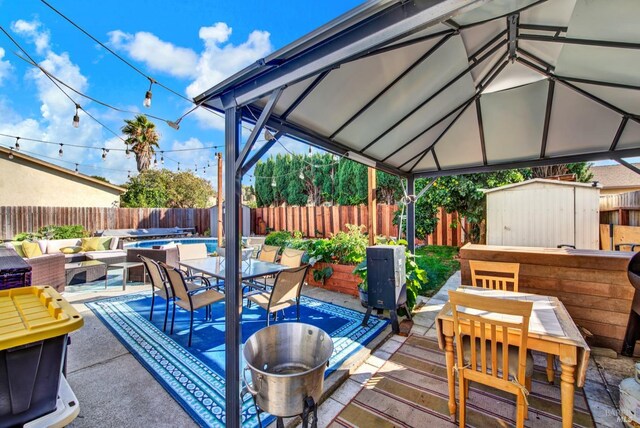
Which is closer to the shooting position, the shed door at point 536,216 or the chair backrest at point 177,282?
the chair backrest at point 177,282

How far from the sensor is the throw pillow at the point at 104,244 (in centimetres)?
696

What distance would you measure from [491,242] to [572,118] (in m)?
3.12

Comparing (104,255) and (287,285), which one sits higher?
(287,285)

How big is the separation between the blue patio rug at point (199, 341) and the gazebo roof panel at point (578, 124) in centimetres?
334

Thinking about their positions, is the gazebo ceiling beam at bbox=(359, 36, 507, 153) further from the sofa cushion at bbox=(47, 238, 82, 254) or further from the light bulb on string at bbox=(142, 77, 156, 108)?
the sofa cushion at bbox=(47, 238, 82, 254)

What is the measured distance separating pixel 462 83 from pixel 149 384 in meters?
4.15

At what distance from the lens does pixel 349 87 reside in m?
2.21

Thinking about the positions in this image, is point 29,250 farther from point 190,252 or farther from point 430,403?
point 430,403

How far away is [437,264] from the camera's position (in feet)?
20.9

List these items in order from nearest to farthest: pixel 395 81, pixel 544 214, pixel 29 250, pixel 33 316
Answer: pixel 33 316
pixel 395 81
pixel 544 214
pixel 29 250

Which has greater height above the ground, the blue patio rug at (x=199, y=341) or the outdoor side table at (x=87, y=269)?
the outdoor side table at (x=87, y=269)

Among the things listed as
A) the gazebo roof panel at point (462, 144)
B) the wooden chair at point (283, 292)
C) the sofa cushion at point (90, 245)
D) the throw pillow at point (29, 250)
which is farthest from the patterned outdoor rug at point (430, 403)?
the sofa cushion at point (90, 245)

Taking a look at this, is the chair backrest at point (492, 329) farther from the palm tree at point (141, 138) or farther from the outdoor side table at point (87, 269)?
the palm tree at point (141, 138)

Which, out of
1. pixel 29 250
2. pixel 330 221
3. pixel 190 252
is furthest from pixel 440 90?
pixel 330 221
